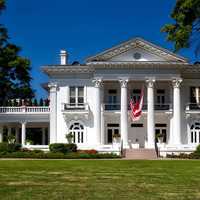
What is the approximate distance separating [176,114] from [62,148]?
11144mm

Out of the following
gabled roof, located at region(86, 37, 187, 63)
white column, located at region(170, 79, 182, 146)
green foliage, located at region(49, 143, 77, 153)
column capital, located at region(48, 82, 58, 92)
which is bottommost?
green foliage, located at region(49, 143, 77, 153)

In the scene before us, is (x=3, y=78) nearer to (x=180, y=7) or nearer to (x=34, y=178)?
(x=180, y=7)

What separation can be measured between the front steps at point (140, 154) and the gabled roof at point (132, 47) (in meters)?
8.81

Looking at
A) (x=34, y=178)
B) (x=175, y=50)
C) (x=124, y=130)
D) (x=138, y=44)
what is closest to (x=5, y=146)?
(x=124, y=130)

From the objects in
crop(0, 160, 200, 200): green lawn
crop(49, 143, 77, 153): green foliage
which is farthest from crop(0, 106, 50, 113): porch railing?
crop(0, 160, 200, 200): green lawn

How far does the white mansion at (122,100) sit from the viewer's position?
153 ft

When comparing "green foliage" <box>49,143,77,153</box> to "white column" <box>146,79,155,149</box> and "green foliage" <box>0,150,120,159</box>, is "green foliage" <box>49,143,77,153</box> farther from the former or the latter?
"white column" <box>146,79,155,149</box>

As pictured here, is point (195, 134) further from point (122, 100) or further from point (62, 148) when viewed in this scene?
point (62, 148)

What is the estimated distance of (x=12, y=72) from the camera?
58.7 m

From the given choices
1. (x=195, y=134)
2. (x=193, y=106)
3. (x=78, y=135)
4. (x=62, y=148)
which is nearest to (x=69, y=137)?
(x=78, y=135)

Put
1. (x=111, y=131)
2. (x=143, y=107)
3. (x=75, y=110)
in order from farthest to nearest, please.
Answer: (x=111, y=131) < (x=143, y=107) < (x=75, y=110)

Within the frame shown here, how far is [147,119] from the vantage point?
156ft

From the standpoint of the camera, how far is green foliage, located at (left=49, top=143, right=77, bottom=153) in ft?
143

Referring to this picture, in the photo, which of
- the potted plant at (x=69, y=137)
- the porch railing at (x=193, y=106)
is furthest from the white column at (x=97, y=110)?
the porch railing at (x=193, y=106)
